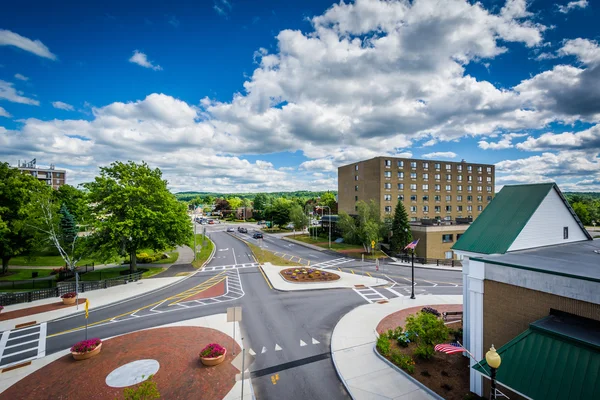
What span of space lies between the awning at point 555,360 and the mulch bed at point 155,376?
10.5m

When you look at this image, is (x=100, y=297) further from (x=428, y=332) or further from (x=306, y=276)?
(x=428, y=332)

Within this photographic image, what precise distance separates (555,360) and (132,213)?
33251 millimetres

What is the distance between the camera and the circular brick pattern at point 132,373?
38.1ft

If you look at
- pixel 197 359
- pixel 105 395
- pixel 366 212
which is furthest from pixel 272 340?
pixel 366 212

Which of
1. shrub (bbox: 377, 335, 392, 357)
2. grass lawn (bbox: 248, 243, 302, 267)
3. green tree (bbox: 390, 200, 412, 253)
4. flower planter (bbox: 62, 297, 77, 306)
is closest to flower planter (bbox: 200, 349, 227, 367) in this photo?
shrub (bbox: 377, 335, 392, 357)

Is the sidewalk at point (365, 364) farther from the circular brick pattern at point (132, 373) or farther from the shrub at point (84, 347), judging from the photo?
the shrub at point (84, 347)

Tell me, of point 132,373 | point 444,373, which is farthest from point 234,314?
point 444,373

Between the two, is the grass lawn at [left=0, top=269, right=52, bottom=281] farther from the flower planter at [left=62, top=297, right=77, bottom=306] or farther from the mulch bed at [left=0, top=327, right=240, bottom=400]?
the mulch bed at [left=0, top=327, right=240, bottom=400]

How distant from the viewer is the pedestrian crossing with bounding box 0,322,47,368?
1390 cm

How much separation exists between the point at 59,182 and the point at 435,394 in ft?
511

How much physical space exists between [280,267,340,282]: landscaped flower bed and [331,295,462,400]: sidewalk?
8.40 m

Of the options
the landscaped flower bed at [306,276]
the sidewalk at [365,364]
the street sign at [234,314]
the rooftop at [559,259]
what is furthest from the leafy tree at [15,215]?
the rooftop at [559,259]

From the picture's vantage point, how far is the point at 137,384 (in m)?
11.3

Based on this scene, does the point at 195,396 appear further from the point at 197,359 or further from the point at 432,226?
the point at 432,226
